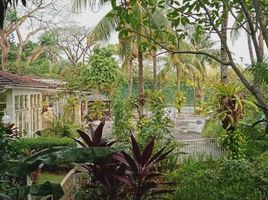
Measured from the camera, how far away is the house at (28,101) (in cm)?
1442

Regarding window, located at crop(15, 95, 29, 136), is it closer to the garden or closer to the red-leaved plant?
the garden

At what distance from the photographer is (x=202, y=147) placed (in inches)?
415

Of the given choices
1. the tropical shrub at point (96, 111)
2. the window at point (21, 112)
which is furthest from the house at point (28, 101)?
the tropical shrub at point (96, 111)

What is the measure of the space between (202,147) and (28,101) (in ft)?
30.8

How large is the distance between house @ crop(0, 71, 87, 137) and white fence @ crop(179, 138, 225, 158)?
5.95 meters

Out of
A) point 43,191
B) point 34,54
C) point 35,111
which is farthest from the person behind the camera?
point 34,54

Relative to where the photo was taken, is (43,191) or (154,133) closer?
(43,191)

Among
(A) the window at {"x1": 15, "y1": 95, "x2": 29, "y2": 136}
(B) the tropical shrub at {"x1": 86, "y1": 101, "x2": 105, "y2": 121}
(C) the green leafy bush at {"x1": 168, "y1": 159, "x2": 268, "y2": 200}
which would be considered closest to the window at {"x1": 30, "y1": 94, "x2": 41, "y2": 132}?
(A) the window at {"x1": 15, "y1": 95, "x2": 29, "y2": 136}

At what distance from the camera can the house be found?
14.4 metres

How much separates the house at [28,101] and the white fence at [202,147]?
5.95m

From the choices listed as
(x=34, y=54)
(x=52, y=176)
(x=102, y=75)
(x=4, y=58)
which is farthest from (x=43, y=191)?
(x=34, y=54)

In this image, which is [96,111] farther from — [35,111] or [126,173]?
[126,173]

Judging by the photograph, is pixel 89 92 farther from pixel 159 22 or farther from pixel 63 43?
pixel 63 43

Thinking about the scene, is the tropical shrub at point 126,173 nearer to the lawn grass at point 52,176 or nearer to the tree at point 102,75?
the lawn grass at point 52,176
